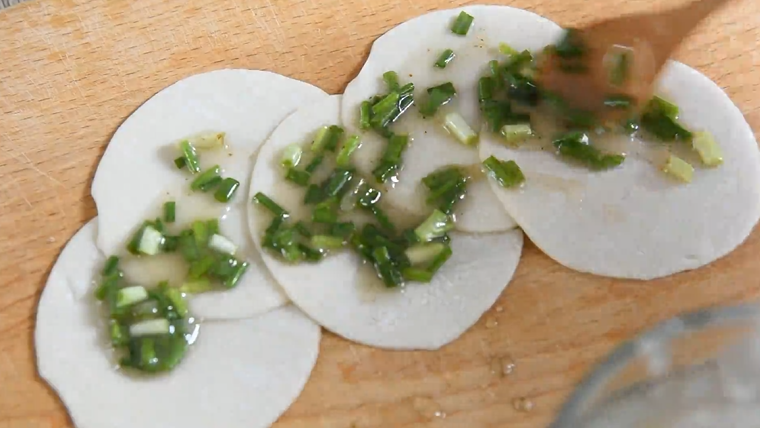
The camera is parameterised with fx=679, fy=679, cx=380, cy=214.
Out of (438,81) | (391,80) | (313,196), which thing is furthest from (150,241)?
(438,81)

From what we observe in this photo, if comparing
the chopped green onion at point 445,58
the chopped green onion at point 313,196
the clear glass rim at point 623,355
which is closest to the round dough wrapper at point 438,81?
the chopped green onion at point 445,58

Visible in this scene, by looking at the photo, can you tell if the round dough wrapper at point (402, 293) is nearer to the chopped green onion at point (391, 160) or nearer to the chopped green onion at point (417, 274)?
the chopped green onion at point (417, 274)

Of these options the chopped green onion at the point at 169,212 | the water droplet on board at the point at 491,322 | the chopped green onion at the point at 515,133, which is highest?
the chopped green onion at the point at 515,133

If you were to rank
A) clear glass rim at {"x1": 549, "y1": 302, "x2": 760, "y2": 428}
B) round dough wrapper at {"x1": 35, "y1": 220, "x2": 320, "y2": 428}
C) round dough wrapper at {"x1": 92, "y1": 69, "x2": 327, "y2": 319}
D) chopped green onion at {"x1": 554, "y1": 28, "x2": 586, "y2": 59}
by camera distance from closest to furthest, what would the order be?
clear glass rim at {"x1": 549, "y1": 302, "x2": 760, "y2": 428} < round dough wrapper at {"x1": 35, "y1": 220, "x2": 320, "y2": 428} < round dough wrapper at {"x1": 92, "y1": 69, "x2": 327, "y2": 319} < chopped green onion at {"x1": 554, "y1": 28, "x2": 586, "y2": 59}

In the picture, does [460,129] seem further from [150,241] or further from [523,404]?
[150,241]

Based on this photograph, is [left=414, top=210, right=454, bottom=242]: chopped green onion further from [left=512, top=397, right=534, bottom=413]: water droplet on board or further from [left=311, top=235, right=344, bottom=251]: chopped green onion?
[left=512, top=397, right=534, bottom=413]: water droplet on board

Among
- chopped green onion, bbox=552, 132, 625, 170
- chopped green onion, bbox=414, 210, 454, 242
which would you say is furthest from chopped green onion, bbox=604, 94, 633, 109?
chopped green onion, bbox=414, 210, 454, 242

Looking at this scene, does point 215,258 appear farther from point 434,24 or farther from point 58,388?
point 434,24
